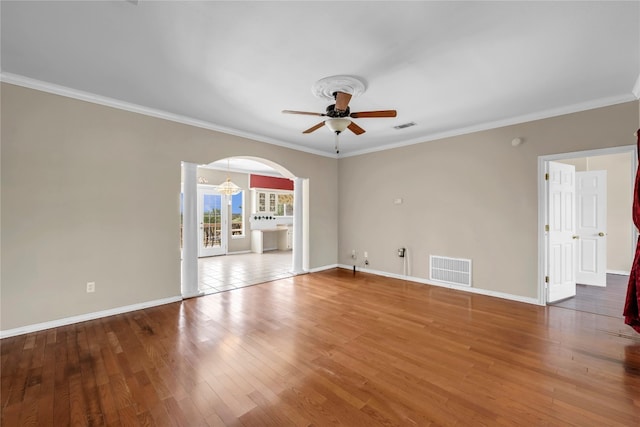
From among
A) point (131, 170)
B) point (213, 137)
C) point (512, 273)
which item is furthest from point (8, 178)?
point (512, 273)

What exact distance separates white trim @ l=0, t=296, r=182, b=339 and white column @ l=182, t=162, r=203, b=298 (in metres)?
0.25

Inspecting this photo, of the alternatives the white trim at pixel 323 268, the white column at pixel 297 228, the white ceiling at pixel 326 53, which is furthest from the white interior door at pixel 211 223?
the white ceiling at pixel 326 53

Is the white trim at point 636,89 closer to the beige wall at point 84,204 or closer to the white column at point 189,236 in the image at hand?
the beige wall at point 84,204

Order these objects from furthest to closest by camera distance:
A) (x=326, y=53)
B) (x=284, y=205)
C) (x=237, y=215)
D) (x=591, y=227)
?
(x=284, y=205), (x=237, y=215), (x=591, y=227), (x=326, y=53)

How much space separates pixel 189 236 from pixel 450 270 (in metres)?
4.56

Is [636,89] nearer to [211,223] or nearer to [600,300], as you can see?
[600,300]

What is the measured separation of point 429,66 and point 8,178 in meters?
4.64

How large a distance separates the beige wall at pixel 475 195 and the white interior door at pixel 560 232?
0.23 metres

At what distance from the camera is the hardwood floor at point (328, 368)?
1827mm

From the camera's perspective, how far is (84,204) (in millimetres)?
3389

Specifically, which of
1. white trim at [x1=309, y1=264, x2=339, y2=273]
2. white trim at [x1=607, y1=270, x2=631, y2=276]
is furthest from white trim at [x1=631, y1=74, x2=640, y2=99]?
white trim at [x1=309, y1=264, x2=339, y2=273]

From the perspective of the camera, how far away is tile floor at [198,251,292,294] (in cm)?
510

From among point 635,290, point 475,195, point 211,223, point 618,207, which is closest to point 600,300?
point 635,290

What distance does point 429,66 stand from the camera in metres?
2.71
